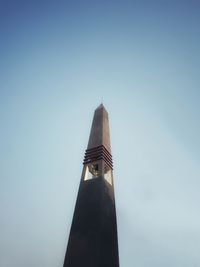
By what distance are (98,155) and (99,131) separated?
3.17m

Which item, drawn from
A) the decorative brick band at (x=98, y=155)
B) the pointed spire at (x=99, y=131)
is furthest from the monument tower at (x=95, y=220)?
the pointed spire at (x=99, y=131)

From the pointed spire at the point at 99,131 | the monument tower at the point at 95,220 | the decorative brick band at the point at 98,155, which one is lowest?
the monument tower at the point at 95,220

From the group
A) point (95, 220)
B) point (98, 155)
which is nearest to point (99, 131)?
point (98, 155)

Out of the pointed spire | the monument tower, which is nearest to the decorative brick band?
the monument tower

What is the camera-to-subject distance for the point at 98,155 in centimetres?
1736

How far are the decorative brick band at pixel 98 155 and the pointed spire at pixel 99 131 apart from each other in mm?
467

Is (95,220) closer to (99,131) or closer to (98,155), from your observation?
(98,155)

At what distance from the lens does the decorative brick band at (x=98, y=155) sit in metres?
17.3

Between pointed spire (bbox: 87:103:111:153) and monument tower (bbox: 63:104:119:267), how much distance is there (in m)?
0.31

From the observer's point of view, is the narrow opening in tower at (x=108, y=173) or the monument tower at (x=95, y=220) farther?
the narrow opening in tower at (x=108, y=173)

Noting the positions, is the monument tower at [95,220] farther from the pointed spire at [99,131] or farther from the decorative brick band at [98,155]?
the pointed spire at [99,131]

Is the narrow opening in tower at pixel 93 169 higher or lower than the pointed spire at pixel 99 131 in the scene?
lower

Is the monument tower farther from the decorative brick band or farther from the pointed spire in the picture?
the pointed spire

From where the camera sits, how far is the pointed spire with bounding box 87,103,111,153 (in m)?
18.6
